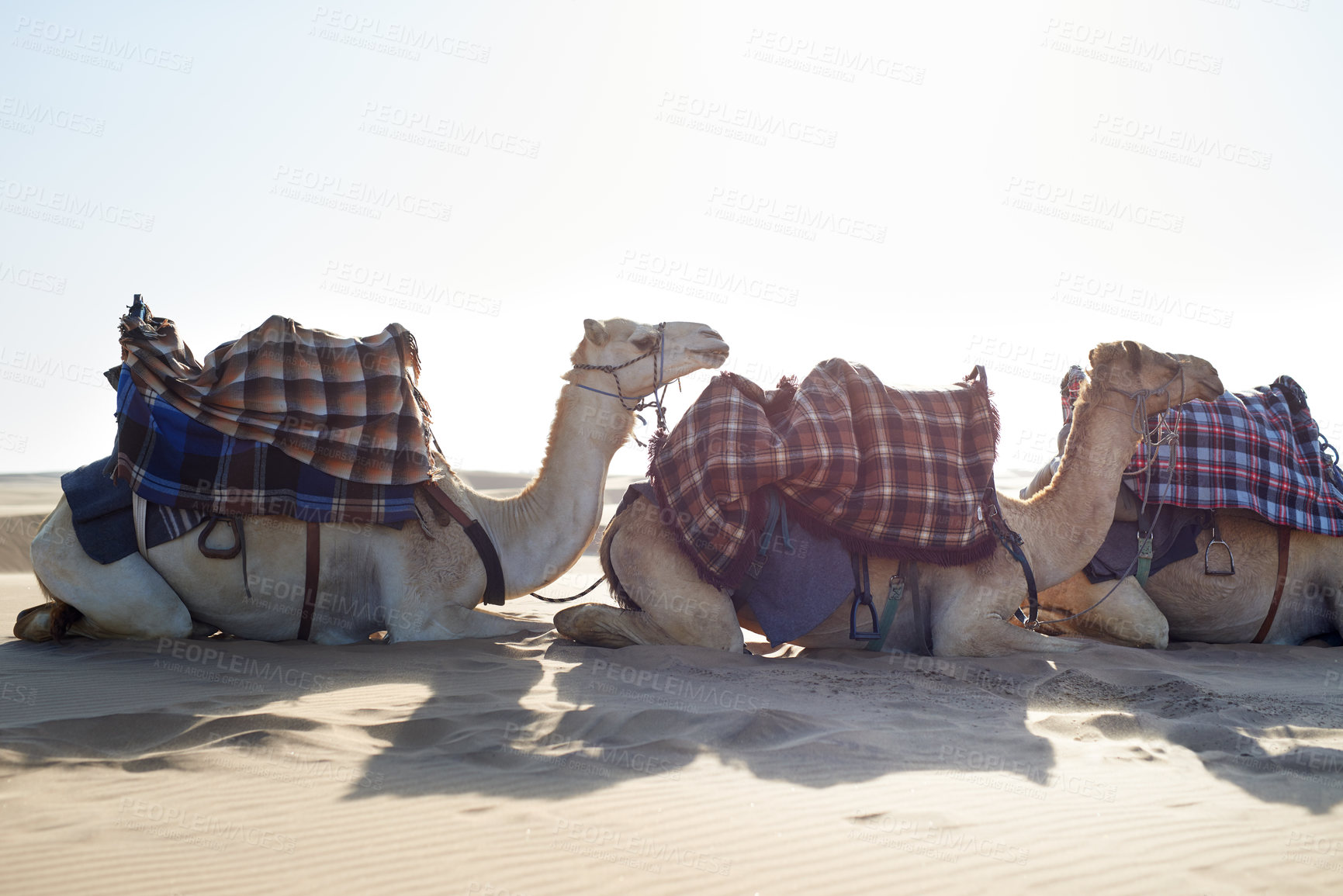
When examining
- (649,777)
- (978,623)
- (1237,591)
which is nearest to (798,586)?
(978,623)

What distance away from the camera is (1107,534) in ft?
21.6

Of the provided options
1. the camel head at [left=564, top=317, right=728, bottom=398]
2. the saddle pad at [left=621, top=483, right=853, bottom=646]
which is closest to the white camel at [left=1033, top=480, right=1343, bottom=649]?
the saddle pad at [left=621, top=483, right=853, bottom=646]

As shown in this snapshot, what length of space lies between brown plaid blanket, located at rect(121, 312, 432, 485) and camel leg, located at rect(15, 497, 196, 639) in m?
0.86

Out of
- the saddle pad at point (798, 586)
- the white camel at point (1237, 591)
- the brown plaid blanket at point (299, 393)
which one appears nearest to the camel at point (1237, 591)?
the white camel at point (1237, 591)

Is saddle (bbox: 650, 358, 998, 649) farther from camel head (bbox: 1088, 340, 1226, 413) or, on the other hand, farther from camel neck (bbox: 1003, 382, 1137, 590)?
camel head (bbox: 1088, 340, 1226, 413)

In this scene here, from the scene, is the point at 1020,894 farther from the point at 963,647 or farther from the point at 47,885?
the point at 963,647

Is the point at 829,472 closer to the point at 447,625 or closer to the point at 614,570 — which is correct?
the point at 614,570

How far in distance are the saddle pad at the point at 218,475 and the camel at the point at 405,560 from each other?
0.43 feet

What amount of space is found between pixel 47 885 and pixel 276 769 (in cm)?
88

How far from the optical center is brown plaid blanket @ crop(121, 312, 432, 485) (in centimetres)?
546

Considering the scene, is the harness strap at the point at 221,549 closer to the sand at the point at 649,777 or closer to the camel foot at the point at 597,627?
the sand at the point at 649,777

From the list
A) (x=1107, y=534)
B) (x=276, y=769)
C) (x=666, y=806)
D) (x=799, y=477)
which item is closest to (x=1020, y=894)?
(x=666, y=806)

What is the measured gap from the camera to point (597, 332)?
5.93m

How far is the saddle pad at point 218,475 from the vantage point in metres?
5.30
